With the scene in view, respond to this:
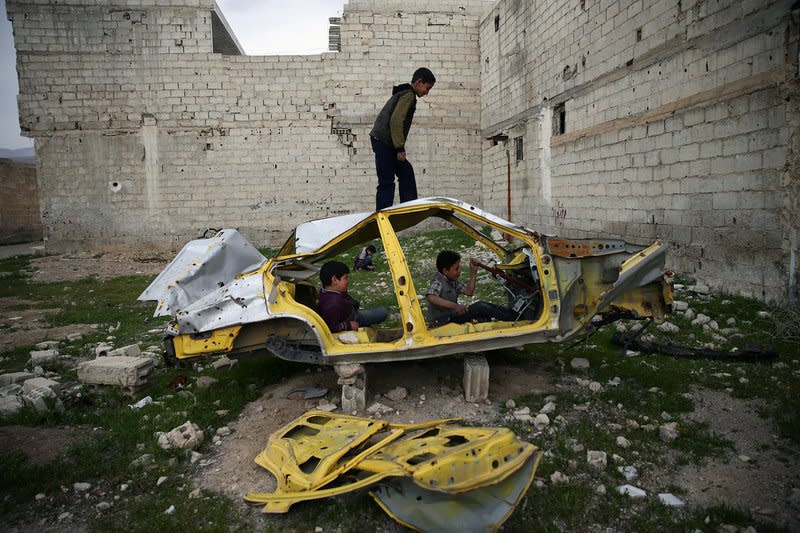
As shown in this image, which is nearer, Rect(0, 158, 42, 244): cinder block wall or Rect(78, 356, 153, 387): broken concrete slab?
Rect(78, 356, 153, 387): broken concrete slab

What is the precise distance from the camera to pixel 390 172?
5449mm

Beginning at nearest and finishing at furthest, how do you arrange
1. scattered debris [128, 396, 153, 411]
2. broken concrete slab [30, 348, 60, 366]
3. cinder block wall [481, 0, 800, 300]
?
1. scattered debris [128, 396, 153, 411]
2. broken concrete slab [30, 348, 60, 366]
3. cinder block wall [481, 0, 800, 300]

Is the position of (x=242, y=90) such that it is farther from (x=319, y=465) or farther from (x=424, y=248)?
(x=319, y=465)

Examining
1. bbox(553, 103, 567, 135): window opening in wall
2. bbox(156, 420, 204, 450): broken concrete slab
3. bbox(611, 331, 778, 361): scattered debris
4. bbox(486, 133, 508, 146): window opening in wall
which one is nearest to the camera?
bbox(156, 420, 204, 450): broken concrete slab

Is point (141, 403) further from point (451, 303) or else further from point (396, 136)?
point (396, 136)

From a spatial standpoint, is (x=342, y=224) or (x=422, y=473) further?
(x=342, y=224)

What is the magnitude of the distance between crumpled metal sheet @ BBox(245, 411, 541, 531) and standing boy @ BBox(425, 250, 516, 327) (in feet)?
4.64

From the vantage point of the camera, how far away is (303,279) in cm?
461

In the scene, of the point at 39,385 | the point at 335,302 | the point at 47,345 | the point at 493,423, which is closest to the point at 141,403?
the point at 39,385

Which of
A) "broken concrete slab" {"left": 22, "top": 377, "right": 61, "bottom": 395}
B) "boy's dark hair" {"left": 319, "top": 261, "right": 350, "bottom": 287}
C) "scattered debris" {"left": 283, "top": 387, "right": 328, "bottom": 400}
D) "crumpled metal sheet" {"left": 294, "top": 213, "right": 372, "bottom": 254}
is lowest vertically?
"scattered debris" {"left": 283, "top": 387, "right": 328, "bottom": 400}

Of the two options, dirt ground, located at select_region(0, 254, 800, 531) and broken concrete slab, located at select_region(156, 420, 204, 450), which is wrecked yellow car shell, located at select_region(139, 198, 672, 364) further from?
broken concrete slab, located at select_region(156, 420, 204, 450)

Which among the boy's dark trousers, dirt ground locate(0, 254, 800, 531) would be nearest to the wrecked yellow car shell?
dirt ground locate(0, 254, 800, 531)

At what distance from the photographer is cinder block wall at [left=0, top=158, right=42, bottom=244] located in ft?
66.5

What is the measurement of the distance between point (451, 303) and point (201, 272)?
2.23 m
